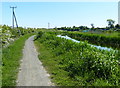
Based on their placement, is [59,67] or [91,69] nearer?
[91,69]

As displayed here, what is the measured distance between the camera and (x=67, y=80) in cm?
801

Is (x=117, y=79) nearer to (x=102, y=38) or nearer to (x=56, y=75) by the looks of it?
(x=56, y=75)

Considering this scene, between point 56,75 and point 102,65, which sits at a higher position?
point 102,65

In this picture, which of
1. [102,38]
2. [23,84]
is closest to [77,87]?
[23,84]

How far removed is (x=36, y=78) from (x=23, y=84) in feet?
3.34

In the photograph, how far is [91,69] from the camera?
8.73 m

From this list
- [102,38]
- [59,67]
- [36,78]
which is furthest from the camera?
[102,38]

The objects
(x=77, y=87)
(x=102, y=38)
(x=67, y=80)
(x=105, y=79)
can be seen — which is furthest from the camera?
(x=102, y=38)

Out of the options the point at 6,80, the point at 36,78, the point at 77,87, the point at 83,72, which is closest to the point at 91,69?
the point at 83,72

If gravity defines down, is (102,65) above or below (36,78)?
above

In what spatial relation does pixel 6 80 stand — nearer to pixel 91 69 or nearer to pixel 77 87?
pixel 77 87

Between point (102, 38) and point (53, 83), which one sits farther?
point (102, 38)

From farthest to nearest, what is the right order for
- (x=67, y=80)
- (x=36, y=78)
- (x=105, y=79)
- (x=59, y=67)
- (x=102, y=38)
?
(x=102, y=38)
(x=59, y=67)
(x=36, y=78)
(x=67, y=80)
(x=105, y=79)

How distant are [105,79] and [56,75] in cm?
230
